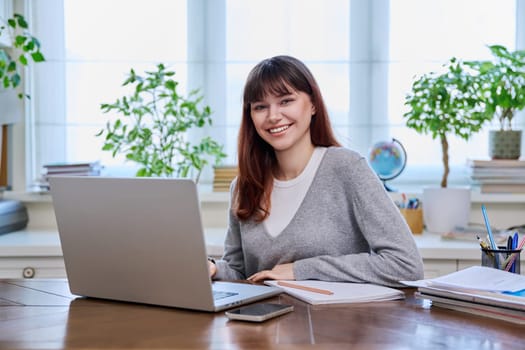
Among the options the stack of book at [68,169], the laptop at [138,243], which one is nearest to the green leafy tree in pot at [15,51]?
the stack of book at [68,169]

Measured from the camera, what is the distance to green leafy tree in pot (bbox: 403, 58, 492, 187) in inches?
114

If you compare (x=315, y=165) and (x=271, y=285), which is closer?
(x=271, y=285)

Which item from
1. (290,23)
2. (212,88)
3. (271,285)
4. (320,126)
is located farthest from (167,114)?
(271,285)

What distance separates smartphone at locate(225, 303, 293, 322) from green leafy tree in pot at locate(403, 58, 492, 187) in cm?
177

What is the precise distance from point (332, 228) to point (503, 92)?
4.19 feet

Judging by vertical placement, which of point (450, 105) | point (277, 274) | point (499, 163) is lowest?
point (277, 274)

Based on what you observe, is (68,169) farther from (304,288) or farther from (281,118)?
(304,288)

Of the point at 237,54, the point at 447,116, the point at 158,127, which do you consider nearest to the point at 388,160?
the point at 447,116

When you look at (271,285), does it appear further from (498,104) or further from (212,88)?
(212,88)

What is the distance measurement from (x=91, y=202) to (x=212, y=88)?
6.68ft

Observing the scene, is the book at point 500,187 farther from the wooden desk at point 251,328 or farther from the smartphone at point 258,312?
the smartphone at point 258,312

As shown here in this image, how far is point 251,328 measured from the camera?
48.3 inches

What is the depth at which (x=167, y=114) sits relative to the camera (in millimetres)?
3104

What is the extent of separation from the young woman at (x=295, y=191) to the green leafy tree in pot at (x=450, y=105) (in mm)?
939
